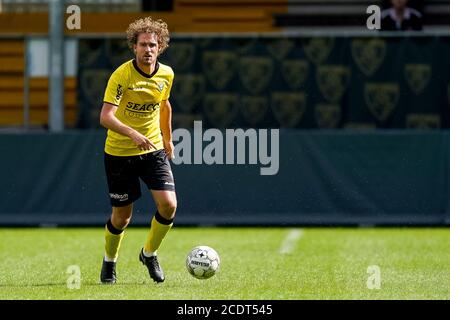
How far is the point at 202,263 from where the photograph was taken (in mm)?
10008

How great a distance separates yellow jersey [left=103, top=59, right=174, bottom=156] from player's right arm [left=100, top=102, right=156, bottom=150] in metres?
0.14

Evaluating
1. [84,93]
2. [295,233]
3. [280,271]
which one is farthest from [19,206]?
[280,271]

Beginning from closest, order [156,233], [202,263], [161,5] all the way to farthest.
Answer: [202,263], [156,233], [161,5]

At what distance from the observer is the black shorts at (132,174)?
9.97 metres

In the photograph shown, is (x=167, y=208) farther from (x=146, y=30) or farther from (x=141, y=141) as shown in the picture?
(x=146, y=30)

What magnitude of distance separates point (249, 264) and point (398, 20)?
796cm

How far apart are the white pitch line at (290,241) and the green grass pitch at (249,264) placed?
0.08ft

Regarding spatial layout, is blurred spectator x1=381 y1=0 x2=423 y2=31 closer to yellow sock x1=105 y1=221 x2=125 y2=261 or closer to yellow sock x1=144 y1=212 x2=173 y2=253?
yellow sock x1=144 y1=212 x2=173 y2=253

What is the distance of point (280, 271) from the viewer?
11.1m

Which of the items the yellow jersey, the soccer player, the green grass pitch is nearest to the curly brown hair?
the soccer player

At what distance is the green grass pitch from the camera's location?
9.38 meters

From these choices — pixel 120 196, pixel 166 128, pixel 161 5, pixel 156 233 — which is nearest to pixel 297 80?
pixel 161 5

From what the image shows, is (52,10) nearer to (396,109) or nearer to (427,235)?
(396,109)
